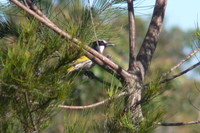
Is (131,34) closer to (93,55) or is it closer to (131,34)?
(131,34)

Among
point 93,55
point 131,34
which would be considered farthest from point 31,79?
point 131,34

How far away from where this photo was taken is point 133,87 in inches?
99.1

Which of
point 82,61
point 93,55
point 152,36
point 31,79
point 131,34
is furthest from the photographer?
point 82,61

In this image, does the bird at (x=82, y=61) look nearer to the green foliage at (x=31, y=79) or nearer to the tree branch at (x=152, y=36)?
the green foliage at (x=31, y=79)

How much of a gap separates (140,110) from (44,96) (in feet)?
1.81

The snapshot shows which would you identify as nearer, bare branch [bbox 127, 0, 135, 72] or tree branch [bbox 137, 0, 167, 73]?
bare branch [bbox 127, 0, 135, 72]

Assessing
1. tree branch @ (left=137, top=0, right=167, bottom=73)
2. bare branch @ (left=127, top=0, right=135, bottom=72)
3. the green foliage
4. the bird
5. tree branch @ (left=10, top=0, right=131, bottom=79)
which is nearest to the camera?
the green foliage

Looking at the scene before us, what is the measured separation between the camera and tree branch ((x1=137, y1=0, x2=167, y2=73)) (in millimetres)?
2836

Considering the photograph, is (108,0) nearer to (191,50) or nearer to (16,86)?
(191,50)

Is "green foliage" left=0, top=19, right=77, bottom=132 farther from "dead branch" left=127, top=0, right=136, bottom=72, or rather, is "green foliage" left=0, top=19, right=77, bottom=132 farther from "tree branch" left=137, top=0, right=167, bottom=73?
"tree branch" left=137, top=0, right=167, bottom=73

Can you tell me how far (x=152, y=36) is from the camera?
2.91 meters

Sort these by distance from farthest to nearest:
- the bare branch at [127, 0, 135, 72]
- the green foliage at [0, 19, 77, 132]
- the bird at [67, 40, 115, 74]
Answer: the bare branch at [127, 0, 135, 72] < the bird at [67, 40, 115, 74] < the green foliage at [0, 19, 77, 132]

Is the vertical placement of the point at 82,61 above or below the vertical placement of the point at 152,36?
below

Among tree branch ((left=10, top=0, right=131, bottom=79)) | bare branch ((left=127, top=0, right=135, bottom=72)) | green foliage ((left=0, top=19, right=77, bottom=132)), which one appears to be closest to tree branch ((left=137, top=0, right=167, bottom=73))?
bare branch ((left=127, top=0, right=135, bottom=72))
